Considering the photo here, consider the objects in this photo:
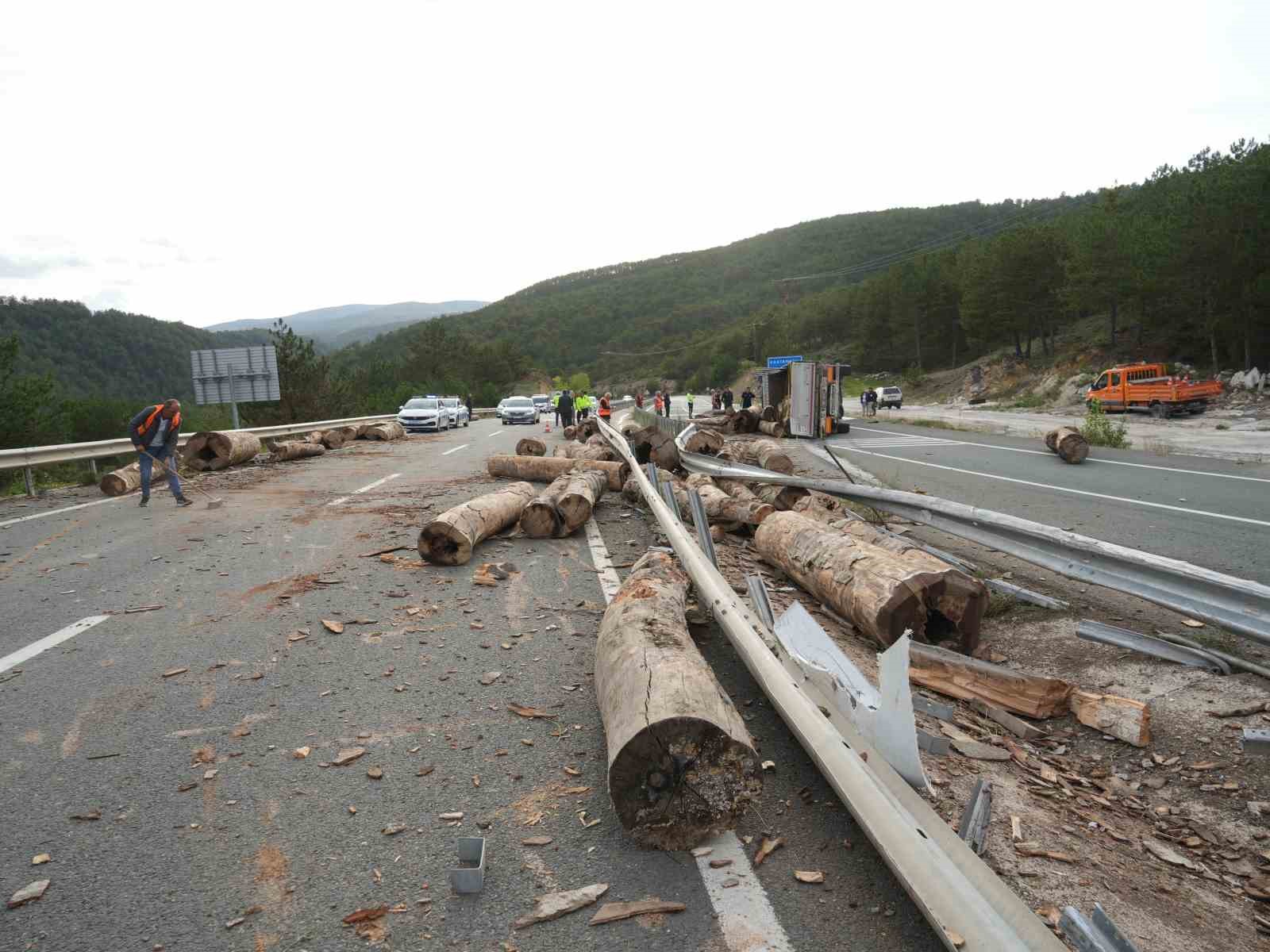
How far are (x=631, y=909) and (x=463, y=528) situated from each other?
524 centimetres

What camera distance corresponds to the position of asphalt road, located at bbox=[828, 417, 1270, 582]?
824cm

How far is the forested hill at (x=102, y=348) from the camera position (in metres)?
100

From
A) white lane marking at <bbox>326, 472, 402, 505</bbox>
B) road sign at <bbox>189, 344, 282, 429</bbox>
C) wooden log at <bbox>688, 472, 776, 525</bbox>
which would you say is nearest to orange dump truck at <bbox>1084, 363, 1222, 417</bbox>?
wooden log at <bbox>688, 472, 776, 525</bbox>

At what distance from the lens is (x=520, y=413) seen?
39938 mm

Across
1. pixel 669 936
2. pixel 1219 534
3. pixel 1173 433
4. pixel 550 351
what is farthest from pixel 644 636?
pixel 550 351

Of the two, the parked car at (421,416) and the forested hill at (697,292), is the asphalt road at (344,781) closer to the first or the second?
the parked car at (421,416)

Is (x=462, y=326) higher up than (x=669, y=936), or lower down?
higher up

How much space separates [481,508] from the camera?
8.24 meters

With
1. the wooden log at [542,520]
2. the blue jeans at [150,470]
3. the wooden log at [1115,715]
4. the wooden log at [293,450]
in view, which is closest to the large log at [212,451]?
the wooden log at [293,450]

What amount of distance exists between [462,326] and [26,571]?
14632cm

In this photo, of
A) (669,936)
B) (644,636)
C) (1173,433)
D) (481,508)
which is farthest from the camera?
(1173,433)

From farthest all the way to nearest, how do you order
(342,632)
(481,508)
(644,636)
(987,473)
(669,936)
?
1. (987,473)
2. (481,508)
3. (342,632)
4. (644,636)
5. (669,936)

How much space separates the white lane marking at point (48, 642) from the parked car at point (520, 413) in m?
34.2

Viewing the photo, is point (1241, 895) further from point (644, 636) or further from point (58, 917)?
point (58, 917)
